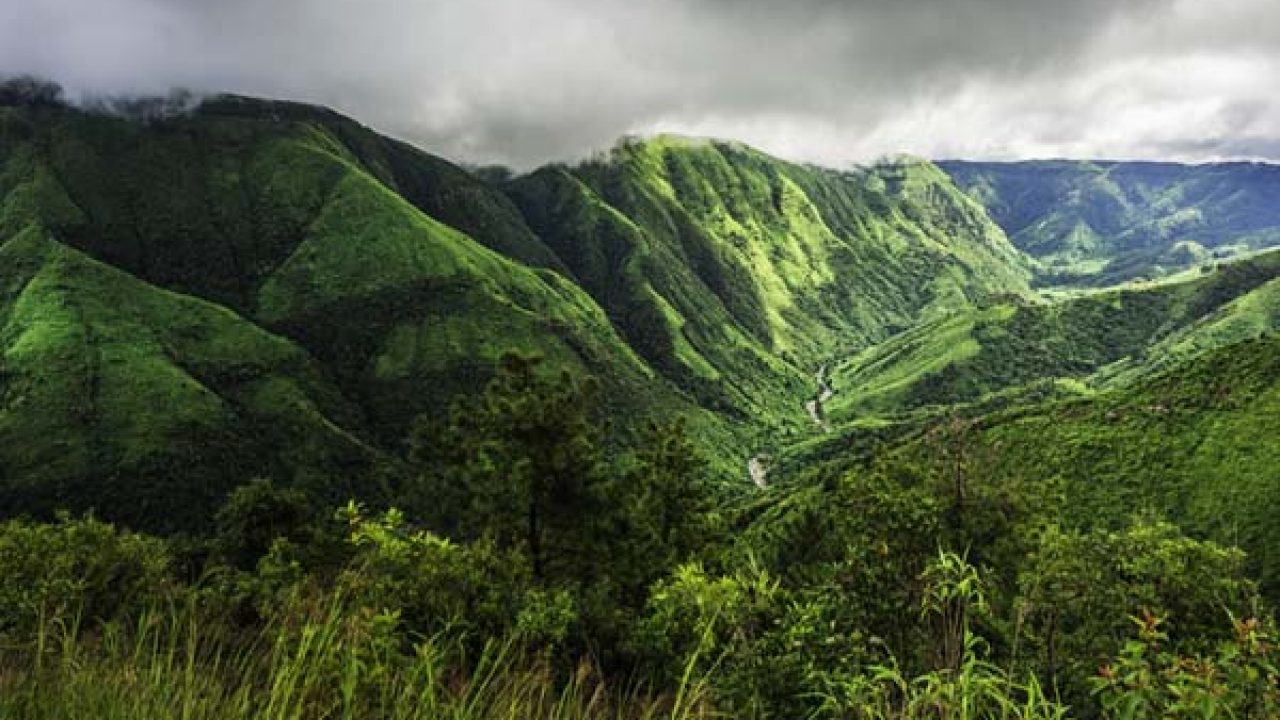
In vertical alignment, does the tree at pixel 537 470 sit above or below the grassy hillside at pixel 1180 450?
above

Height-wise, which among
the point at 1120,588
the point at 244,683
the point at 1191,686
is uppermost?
the point at 244,683

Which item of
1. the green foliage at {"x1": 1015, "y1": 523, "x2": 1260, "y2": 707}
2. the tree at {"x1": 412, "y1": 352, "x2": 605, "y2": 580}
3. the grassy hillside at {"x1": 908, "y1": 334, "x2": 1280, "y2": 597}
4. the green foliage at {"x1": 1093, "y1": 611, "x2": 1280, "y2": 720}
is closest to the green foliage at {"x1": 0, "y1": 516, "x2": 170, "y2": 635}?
the green foliage at {"x1": 1093, "y1": 611, "x2": 1280, "y2": 720}

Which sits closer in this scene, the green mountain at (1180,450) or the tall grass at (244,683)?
the tall grass at (244,683)

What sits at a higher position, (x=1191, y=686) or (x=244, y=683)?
(x=244, y=683)

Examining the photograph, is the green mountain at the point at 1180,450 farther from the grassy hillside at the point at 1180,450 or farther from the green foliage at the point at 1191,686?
the green foliage at the point at 1191,686

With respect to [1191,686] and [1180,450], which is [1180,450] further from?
[1191,686]

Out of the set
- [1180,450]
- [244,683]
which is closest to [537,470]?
[244,683]

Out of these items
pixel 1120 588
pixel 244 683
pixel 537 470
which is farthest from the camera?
pixel 537 470

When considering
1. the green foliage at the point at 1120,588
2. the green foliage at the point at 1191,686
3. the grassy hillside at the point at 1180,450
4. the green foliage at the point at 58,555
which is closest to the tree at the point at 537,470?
the green foliage at the point at 58,555

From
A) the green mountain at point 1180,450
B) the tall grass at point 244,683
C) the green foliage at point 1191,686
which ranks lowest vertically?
the green mountain at point 1180,450

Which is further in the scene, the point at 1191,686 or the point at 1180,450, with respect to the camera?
the point at 1180,450

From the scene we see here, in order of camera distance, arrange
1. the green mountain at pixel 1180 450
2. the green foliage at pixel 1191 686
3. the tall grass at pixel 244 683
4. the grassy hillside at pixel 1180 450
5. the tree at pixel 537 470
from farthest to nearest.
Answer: the grassy hillside at pixel 1180 450 < the green mountain at pixel 1180 450 < the tree at pixel 537 470 < the green foliage at pixel 1191 686 < the tall grass at pixel 244 683

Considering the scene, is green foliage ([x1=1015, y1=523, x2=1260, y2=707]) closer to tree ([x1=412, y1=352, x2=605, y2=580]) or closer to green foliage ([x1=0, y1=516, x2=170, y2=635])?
tree ([x1=412, y1=352, x2=605, y2=580])

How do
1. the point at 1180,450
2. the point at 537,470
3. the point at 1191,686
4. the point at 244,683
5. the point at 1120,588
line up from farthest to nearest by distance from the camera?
the point at 1180,450 → the point at 537,470 → the point at 1120,588 → the point at 1191,686 → the point at 244,683
